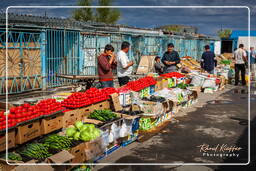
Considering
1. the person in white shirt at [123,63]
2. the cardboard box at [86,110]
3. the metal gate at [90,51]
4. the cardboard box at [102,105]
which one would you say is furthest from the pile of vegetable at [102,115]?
the metal gate at [90,51]

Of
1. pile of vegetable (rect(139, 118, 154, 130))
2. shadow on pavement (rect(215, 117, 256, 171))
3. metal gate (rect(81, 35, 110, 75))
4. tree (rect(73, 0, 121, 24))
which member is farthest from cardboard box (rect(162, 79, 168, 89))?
tree (rect(73, 0, 121, 24))

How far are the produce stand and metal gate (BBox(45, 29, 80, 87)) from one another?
6163mm

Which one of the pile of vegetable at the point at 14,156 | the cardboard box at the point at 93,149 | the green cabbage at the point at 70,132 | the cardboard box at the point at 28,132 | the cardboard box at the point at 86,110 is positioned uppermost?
the cardboard box at the point at 86,110

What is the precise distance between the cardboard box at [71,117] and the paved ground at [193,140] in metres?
1.11

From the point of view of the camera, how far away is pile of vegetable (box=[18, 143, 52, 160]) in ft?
15.5

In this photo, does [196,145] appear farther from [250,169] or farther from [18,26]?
[18,26]

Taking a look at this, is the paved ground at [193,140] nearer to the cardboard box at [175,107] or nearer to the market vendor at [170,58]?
the cardboard box at [175,107]

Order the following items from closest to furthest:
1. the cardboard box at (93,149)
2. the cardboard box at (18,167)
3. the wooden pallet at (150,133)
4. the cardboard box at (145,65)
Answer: the cardboard box at (18,167)
the cardboard box at (93,149)
the wooden pallet at (150,133)
the cardboard box at (145,65)

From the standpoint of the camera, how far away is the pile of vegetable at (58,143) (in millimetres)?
5035

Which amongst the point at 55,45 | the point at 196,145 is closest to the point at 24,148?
the point at 196,145

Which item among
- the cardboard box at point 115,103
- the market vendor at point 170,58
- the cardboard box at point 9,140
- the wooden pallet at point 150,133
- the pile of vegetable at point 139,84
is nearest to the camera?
the cardboard box at point 9,140

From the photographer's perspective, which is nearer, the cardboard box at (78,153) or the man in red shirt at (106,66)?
the cardboard box at (78,153)

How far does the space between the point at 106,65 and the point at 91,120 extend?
2212 mm

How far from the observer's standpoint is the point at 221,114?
1005 cm
